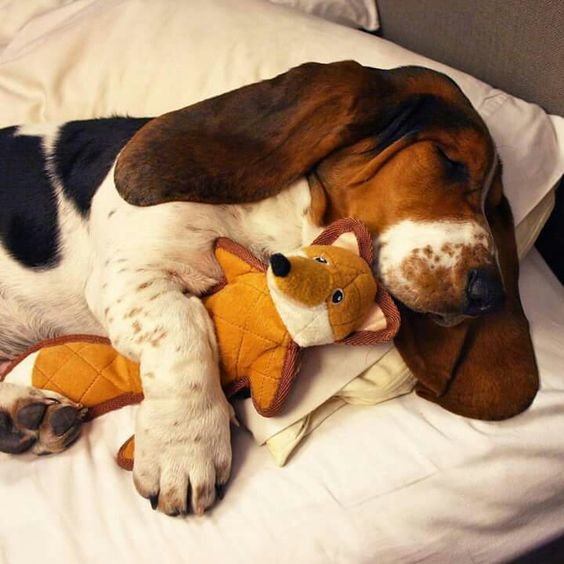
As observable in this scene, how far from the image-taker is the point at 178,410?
A: 4.60 ft

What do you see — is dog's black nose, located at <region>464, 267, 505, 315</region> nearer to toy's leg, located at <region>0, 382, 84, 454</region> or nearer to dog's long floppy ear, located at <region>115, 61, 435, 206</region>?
dog's long floppy ear, located at <region>115, 61, 435, 206</region>

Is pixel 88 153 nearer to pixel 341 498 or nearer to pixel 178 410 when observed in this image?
pixel 178 410

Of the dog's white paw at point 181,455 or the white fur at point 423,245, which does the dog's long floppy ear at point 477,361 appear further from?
the dog's white paw at point 181,455

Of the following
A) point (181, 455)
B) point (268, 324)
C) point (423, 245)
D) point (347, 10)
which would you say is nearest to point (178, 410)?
point (181, 455)

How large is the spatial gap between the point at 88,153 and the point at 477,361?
1101 mm

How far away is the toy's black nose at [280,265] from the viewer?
125cm

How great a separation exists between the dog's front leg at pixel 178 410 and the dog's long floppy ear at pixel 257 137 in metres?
0.27

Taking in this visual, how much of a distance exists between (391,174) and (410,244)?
0.17m

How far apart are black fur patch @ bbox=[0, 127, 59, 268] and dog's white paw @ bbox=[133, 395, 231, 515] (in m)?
0.62

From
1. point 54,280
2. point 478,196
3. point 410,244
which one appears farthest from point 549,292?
point 54,280

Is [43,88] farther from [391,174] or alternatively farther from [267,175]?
[391,174]

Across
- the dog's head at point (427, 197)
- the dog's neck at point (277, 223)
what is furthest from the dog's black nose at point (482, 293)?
the dog's neck at point (277, 223)

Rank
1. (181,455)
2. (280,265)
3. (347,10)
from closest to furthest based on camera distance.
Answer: (280,265) → (181,455) → (347,10)

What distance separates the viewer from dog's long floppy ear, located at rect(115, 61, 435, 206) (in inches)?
61.3
